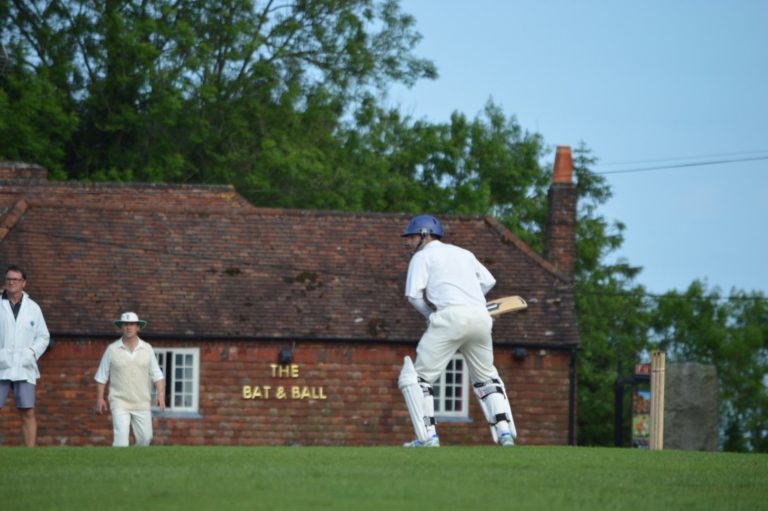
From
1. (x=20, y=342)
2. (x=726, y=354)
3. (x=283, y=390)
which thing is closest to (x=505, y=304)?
(x=20, y=342)

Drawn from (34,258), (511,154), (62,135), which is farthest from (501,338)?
(511,154)

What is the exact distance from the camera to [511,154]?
219 feet

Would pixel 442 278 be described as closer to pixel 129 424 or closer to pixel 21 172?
pixel 129 424

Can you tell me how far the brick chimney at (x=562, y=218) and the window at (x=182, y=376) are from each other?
11.7 metres

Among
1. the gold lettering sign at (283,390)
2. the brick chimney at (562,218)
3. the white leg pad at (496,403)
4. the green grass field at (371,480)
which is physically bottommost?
the green grass field at (371,480)

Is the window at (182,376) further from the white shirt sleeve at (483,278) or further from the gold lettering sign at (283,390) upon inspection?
the white shirt sleeve at (483,278)

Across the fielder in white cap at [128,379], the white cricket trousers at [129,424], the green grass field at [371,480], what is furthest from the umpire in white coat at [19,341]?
the green grass field at [371,480]

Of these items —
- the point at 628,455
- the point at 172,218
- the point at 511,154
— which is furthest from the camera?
the point at 511,154

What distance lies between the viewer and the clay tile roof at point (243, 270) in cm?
3797

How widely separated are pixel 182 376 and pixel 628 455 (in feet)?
78.1

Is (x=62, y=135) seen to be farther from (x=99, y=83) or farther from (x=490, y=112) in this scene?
(x=490, y=112)

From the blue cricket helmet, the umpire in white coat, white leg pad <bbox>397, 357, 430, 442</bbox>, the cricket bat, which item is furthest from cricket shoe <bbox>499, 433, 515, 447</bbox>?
the umpire in white coat

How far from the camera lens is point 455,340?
50.8ft

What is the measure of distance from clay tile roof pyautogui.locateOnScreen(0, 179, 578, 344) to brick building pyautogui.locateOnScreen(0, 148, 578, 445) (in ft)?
0.14
